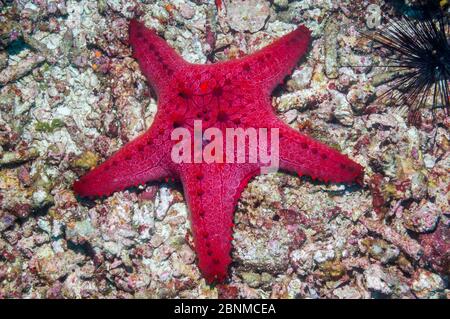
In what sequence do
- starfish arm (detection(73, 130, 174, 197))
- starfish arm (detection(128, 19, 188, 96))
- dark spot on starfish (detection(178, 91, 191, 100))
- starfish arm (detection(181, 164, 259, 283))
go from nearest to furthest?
starfish arm (detection(181, 164, 259, 283)) → dark spot on starfish (detection(178, 91, 191, 100)) → starfish arm (detection(73, 130, 174, 197)) → starfish arm (detection(128, 19, 188, 96))

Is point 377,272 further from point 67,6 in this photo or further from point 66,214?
point 67,6

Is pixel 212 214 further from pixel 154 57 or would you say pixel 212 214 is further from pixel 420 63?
pixel 420 63

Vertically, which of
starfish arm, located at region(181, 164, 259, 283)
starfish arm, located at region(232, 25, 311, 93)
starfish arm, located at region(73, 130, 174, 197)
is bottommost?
starfish arm, located at region(181, 164, 259, 283)

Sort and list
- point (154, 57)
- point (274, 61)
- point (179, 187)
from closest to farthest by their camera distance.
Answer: point (274, 61)
point (154, 57)
point (179, 187)

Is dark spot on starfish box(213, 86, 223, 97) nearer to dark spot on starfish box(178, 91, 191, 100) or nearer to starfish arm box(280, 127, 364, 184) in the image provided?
dark spot on starfish box(178, 91, 191, 100)

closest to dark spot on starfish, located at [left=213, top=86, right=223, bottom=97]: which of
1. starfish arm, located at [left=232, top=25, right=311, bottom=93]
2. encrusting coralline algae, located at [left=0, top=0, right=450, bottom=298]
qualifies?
starfish arm, located at [left=232, top=25, right=311, bottom=93]

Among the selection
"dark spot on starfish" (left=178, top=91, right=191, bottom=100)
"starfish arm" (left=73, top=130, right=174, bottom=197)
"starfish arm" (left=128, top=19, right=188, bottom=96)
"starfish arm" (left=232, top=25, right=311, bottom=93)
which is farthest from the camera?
"starfish arm" (left=128, top=19, right=188, bottom=96)

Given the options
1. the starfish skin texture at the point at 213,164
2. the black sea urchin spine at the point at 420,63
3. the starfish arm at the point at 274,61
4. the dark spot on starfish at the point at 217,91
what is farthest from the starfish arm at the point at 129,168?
the black sea urchin spine at the point at 420,63

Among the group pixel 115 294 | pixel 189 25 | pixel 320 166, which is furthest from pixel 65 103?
pixel 320 166

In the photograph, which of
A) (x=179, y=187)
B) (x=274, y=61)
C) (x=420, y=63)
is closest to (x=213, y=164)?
(x=179, y=187)
